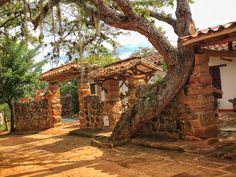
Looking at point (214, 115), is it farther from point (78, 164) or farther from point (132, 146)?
point (78, 164)

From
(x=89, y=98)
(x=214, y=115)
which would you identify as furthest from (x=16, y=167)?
(x=89, y=98)

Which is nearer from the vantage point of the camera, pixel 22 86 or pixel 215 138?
pixel 215 138

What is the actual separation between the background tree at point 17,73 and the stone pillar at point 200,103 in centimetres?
1206

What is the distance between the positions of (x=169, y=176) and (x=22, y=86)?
48.6ft

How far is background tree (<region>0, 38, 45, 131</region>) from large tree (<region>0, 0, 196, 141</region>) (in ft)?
32.8

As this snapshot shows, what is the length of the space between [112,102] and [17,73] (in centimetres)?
756

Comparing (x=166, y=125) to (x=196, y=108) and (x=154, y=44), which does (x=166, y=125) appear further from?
(x=154, y=44)

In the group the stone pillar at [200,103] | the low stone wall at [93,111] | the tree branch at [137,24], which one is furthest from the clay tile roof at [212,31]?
the low stone wall at [93,111]

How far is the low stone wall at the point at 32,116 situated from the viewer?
18391 millimetres

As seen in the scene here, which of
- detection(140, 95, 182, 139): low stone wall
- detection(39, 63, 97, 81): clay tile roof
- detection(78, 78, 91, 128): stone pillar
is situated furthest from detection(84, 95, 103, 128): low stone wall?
detection(140, 95, 182, 139): low stone wall

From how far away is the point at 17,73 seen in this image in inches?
719

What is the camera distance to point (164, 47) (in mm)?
8773

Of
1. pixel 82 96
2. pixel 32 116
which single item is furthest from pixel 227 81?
pixel 32 116

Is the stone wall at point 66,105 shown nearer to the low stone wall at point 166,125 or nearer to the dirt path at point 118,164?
the dirt path at point 118,164
